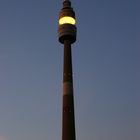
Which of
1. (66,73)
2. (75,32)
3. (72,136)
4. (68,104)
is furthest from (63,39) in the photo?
(72,136)

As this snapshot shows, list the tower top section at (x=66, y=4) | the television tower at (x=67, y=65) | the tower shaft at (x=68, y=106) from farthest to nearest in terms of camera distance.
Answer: the tower top section at (x=66, y=4), the television tower at (x=67, y=65), the tower shaft at (x=68, y=106)

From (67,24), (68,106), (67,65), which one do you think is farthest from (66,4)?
(68,106)

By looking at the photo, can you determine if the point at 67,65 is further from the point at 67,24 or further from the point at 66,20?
the point at 66,20

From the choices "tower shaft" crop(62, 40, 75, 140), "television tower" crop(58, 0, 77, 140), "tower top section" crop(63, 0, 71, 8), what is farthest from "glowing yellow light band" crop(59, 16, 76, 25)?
"tower shaft" crop(62, 40, 75, 140)

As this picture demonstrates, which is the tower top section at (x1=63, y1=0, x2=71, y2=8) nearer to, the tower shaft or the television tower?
the television tower

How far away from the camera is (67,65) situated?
7112 centimetres

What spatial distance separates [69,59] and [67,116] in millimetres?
13026

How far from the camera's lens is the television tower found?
65.7 metres

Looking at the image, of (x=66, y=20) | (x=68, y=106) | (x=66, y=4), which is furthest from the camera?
(x=66, y=4)

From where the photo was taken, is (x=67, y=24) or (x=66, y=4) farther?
(x=66, y=4)

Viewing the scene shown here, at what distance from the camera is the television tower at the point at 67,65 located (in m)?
65.7

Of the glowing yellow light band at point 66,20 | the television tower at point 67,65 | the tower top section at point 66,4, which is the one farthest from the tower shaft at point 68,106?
the tower top section at point 66,4

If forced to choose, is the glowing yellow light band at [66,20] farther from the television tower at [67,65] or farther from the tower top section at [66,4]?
the tower top section at [66,4]

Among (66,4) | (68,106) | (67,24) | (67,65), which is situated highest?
(66,4)
